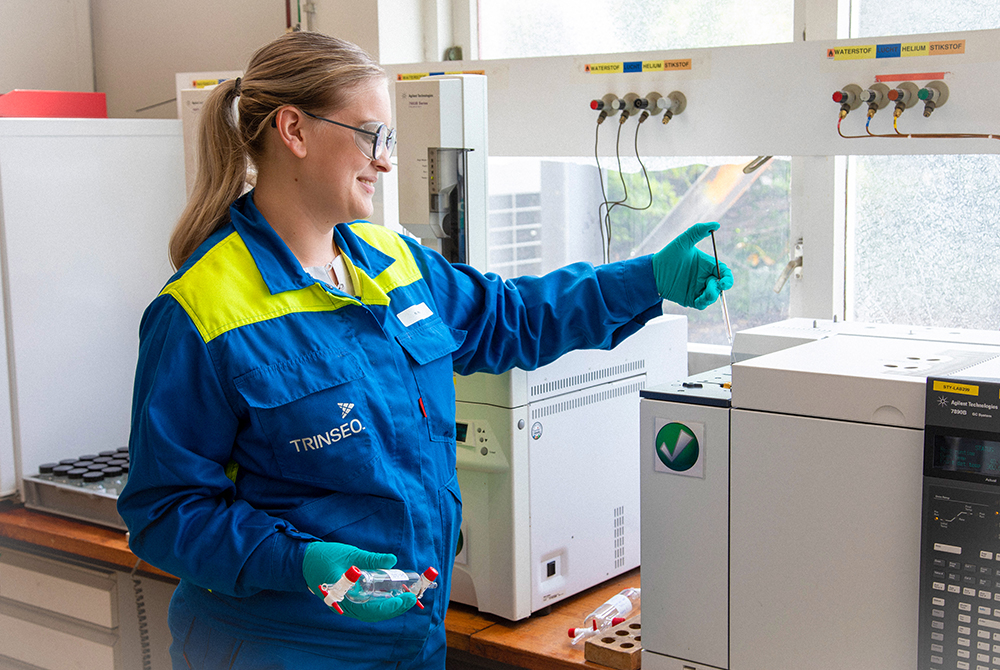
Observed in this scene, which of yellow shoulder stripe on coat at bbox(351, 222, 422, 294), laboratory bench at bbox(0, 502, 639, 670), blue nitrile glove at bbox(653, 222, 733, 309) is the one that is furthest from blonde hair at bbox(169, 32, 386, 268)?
laboratory bench at bbox(0, 502, 639, 670)

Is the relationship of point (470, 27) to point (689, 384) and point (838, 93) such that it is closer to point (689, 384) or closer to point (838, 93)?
point (838, 93)

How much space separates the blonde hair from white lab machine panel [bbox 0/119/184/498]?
1.14 m

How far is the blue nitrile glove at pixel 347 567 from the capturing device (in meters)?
1.20

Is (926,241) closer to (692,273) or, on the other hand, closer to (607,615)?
(692,273)

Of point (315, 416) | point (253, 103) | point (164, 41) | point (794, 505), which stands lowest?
point (794, 505)

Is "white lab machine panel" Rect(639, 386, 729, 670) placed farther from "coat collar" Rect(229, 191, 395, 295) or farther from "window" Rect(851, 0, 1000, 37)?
"window" Rect(851, 0, 1000, 37)

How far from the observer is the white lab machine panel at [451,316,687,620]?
64.8 inches

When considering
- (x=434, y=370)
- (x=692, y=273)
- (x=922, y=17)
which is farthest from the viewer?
(x=922, y=17)

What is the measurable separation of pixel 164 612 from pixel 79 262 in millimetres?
930

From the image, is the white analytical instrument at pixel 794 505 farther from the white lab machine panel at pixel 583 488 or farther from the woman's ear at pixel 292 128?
the woman's ear at pixel 292 128

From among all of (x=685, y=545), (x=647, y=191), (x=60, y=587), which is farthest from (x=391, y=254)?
(x=60, y=587)

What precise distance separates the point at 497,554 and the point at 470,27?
5.94 ft

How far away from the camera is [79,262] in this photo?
245 cm

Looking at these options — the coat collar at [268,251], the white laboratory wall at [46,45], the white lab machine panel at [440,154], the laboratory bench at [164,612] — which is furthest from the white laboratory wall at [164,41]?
the coat collar at [268,251]
